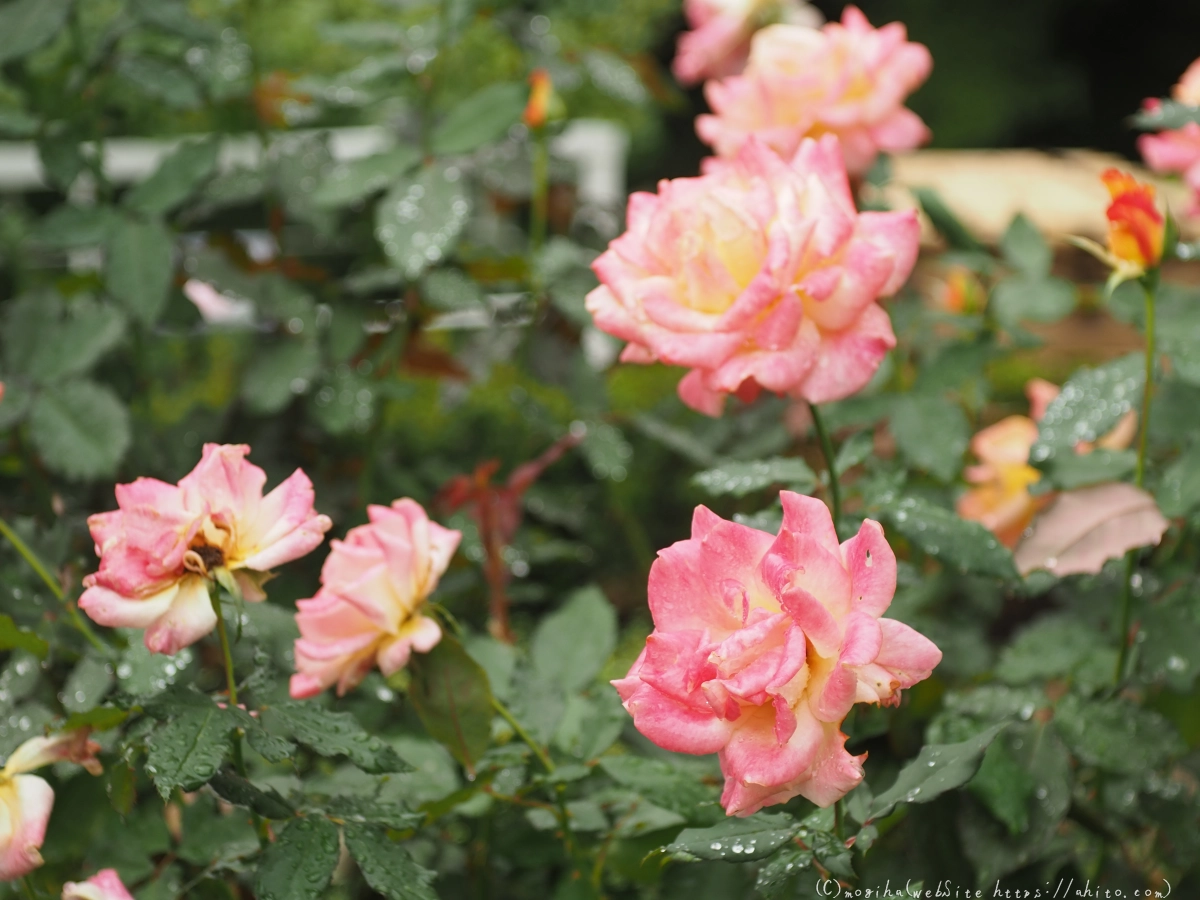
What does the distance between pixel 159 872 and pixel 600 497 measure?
730mm

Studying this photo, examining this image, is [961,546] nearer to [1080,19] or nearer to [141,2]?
[141,2]

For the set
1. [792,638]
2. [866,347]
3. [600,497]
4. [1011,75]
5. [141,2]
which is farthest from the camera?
[1011,75]

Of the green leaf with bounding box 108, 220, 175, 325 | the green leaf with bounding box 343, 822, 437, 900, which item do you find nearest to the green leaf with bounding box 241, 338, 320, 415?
the green leaf with bounding box 108, 220, 175, 325

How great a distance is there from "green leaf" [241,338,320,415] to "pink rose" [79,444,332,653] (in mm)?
374

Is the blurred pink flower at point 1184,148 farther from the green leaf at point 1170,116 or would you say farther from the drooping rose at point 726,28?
the drooping rose at point 726,28

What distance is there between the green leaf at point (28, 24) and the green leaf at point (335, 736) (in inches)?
19.9

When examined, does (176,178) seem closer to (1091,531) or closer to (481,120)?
(481,120)

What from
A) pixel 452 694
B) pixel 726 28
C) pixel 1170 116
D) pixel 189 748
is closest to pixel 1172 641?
pixel 1170 116

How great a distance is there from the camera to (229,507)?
432 mm

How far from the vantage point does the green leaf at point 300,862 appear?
1.38ft

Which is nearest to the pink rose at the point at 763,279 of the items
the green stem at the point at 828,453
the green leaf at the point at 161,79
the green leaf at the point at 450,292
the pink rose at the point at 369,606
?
the green stem at the point at 828,453

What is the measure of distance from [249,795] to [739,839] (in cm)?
20

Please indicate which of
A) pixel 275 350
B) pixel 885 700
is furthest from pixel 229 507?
pixel 275 350

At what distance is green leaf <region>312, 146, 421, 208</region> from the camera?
75 cm
